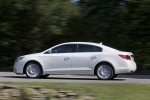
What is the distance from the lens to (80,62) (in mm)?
17062

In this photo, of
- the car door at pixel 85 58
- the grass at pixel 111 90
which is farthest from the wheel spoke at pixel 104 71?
the grass at pixel 111 90

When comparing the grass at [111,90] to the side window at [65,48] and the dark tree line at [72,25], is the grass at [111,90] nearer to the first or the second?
the side window at [65,48]

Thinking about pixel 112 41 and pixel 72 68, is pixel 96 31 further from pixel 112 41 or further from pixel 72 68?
pixel 72 68

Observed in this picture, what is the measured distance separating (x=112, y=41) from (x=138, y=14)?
9.69 ft

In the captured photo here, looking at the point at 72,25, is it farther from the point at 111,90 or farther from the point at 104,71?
the point at 111,90

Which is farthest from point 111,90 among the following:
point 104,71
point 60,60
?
point 60,60

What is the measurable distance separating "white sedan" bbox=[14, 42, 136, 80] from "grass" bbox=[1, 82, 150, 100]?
151 inches

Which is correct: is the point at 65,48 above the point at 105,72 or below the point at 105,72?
above

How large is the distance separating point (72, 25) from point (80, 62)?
955 centimetres

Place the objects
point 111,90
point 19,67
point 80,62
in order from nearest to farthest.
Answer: point 111,90
point 80,62
point 19,67

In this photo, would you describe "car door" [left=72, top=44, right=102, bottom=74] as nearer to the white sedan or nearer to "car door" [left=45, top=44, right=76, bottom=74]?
the white sedan

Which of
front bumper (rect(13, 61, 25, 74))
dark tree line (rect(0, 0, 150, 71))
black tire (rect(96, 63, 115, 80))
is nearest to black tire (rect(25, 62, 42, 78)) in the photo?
front bumper (rect(13, 61, 25, 74))

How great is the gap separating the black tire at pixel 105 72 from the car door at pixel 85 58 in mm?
267

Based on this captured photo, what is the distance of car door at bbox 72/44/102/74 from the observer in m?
16.9
